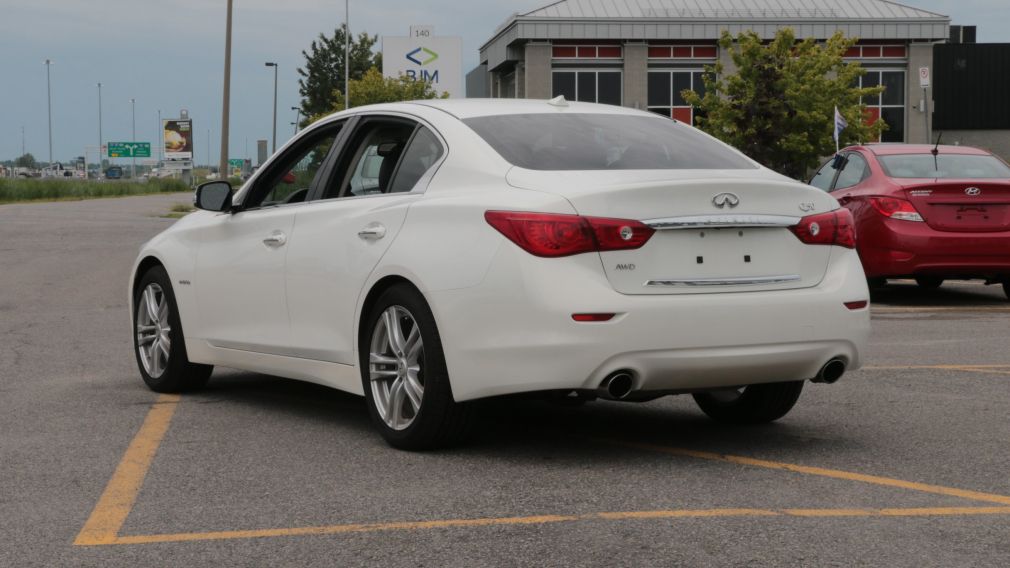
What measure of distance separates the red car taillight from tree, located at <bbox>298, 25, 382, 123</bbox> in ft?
307

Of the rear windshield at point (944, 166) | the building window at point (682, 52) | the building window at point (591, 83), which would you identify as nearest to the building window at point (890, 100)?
the building window at point (682, 52)

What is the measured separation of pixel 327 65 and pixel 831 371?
96922 millimetres

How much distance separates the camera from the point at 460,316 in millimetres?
5777

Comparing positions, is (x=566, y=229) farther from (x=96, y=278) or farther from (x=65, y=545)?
(x=96, y=278)

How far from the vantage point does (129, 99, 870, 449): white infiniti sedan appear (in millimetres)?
5613

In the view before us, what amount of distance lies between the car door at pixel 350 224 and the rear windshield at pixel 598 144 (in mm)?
323

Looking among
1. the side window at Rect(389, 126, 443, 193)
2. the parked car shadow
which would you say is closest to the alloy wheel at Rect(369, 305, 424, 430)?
the side window at Rect(389, 126, 443, 193)

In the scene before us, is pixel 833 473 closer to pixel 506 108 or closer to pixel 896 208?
pixel 506 108

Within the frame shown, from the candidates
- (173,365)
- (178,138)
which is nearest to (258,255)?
(173,365)

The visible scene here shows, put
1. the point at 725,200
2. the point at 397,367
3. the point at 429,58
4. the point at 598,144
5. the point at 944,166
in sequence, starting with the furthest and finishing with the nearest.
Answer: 1. the point at 429,58
2. the point at 944,166
3. the point at 598,144
4. the point at 397,367
5. the point at 725,200

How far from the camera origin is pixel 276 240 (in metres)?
7.24

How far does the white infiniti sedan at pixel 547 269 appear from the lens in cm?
561

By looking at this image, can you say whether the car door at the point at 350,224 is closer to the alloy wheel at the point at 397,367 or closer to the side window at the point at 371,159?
the side window at the point at 371,159

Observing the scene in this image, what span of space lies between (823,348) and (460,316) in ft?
4.95
